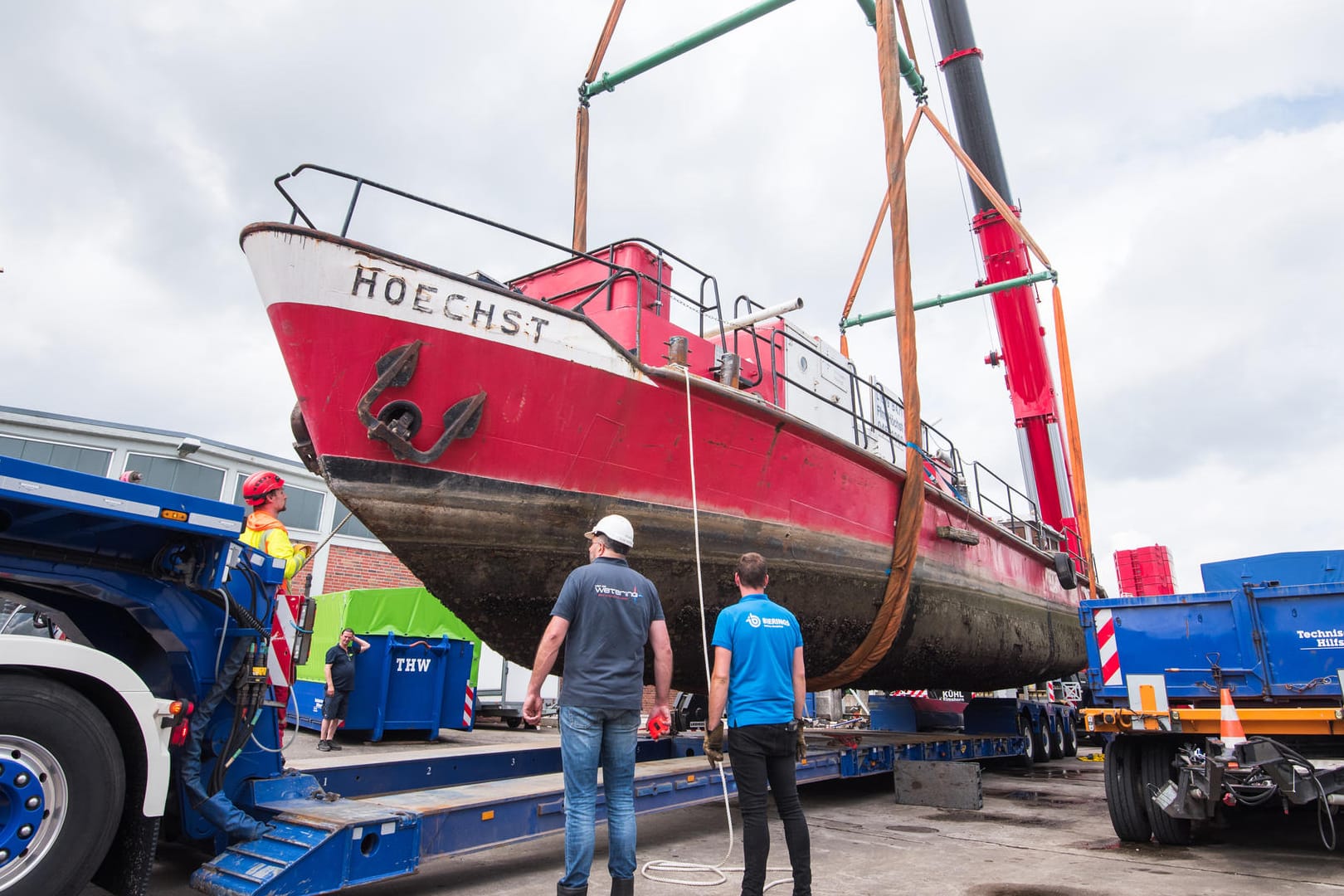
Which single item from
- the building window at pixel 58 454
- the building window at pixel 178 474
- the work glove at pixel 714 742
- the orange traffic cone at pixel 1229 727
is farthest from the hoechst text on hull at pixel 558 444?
the building window at pixel 58 454

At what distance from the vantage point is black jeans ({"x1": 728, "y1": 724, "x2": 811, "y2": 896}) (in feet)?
9.31

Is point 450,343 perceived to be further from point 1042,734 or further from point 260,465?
point 260,465

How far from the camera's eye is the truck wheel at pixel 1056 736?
1028 centimetres

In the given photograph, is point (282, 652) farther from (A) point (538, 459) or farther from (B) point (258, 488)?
(A) point (538, 459)

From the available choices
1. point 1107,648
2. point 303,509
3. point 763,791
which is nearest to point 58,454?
point 303,509

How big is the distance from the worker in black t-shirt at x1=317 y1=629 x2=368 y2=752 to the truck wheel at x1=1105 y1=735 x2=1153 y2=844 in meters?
6.86

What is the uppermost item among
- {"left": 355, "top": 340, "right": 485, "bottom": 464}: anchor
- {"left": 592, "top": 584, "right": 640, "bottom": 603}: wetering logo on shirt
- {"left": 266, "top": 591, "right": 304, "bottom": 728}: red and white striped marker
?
{"left": 355, "top": 340, "right": 485, "bottom": 464}: anchor

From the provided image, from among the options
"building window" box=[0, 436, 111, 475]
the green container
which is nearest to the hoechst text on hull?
the green container

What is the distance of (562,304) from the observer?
5.84 metres

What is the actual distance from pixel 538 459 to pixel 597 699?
1.52 meters

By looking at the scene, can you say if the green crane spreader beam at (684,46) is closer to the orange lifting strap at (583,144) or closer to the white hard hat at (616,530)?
the orange lifting strap at (583,144)

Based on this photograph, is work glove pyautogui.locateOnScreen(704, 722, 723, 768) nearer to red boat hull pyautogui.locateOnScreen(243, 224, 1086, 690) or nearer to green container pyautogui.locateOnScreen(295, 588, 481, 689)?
red boat hull pyautogui.locateOnScreen(243, 224, 1086, 690)

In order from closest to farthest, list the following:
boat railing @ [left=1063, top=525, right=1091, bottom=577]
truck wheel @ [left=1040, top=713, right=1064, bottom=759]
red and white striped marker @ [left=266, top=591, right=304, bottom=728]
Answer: red and white striped marker @ [left=266, top=591, right=304, bottom=728], boat railing @ [left=1063, top=525, right=1091, bottom=577], truck wheel @ [left=1040, top=713, right=1064, bottom=759]

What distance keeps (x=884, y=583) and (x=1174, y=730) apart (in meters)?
1.90
